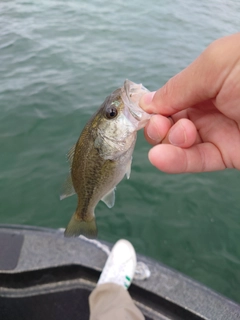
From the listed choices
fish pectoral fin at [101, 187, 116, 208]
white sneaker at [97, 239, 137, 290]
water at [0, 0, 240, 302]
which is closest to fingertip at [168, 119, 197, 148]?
fish pectoral fin at [101, 187, 116, 208]

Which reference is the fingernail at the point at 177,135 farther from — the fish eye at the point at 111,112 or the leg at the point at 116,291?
the leg at the point at 116,291

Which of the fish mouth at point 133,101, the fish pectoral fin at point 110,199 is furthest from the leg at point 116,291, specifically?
the fish mouth at point 133,101

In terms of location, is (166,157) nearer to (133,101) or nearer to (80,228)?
(133,101)

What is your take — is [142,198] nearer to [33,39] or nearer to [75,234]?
[75,234]

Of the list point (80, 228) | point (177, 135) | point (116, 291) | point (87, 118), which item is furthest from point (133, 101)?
point (87, 118)

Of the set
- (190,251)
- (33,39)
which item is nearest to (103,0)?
(33,39)

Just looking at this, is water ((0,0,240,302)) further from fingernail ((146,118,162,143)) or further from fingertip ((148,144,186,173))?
fingernail ((146,118,162,143))
